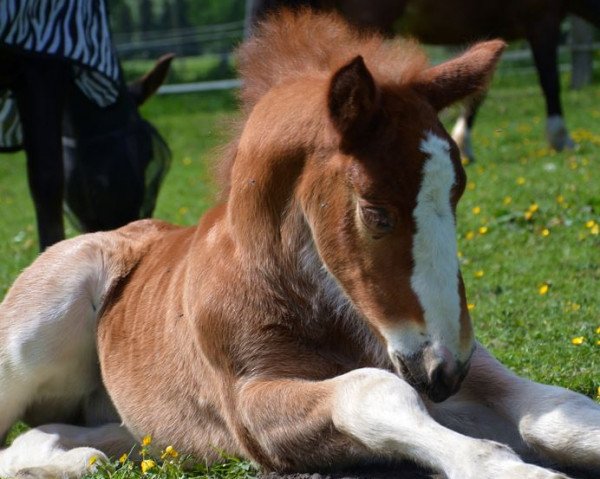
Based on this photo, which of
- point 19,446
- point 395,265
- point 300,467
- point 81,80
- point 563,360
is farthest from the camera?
point 81,80

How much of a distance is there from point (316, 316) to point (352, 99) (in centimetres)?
75

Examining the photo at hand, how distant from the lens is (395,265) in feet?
10.5

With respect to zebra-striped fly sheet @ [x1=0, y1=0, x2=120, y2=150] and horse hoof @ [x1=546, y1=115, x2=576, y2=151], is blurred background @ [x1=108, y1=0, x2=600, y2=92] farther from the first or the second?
zebra-striped fly sheet @ [x1=0, y1=0, x2=120, y2=150]

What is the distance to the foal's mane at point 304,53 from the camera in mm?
3748

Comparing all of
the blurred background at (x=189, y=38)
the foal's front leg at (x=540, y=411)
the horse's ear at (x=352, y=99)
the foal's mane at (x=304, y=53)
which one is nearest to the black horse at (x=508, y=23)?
the foal's mane at (x=304, y=53)

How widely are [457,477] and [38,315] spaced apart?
2116mm

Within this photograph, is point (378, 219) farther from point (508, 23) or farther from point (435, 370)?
point (508, 23)

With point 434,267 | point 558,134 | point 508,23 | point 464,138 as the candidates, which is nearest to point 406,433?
point 434,267

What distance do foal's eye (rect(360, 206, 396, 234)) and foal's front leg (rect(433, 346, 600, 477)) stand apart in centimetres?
78

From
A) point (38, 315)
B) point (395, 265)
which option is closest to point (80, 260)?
point (38, 315)

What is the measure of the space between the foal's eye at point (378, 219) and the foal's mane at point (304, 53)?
1.96 ft

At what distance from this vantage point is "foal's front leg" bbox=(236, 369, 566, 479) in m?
2.97

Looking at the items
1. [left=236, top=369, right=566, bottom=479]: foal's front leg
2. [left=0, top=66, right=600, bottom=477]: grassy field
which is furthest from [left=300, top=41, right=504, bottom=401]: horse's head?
[left=0, top=66, right=600, bottom=477]: grassy field

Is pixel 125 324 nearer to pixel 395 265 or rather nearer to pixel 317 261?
pixel 317 261
